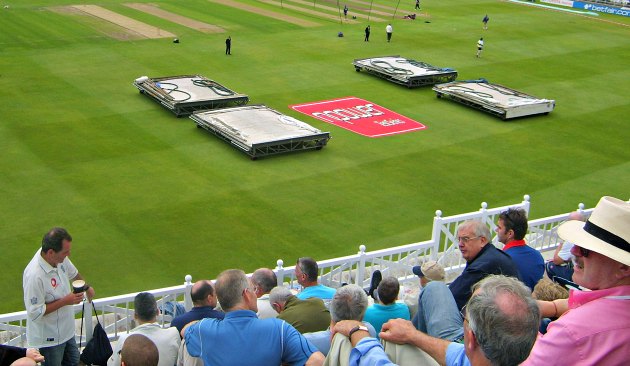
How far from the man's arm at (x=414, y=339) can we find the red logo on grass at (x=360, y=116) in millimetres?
22662

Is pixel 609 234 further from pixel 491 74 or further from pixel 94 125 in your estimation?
pixel 491 74

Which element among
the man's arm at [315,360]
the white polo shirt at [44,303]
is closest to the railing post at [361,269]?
the white polo shirt at [44,303]

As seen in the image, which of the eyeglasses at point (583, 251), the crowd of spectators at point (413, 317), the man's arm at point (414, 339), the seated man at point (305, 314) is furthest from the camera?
the seated man at point (305, 314)

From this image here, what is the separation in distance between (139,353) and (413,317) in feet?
10.3

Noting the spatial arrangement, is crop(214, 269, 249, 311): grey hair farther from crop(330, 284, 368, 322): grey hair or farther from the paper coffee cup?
the paper coffee cup

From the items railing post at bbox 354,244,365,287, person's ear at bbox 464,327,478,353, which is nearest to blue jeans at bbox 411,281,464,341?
person's ear at bbox 464,327,478,353

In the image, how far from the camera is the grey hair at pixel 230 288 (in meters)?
7.22

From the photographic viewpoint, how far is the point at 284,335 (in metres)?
7.12

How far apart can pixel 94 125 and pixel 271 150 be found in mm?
7022

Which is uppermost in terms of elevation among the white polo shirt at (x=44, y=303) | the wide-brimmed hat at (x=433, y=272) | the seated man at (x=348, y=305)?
the seated man at (x=348, y=305)

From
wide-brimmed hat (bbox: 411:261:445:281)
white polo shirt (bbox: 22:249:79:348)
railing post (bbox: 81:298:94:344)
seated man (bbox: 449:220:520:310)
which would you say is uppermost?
seated man (bbox: 449:220:520:310)

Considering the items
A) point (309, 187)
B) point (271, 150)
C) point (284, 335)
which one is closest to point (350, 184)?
point (309, 187)

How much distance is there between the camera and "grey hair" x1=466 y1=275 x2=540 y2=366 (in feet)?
15.2

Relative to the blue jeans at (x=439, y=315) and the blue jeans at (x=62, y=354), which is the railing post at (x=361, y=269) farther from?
the blue jeans at (x=439, y=315)
